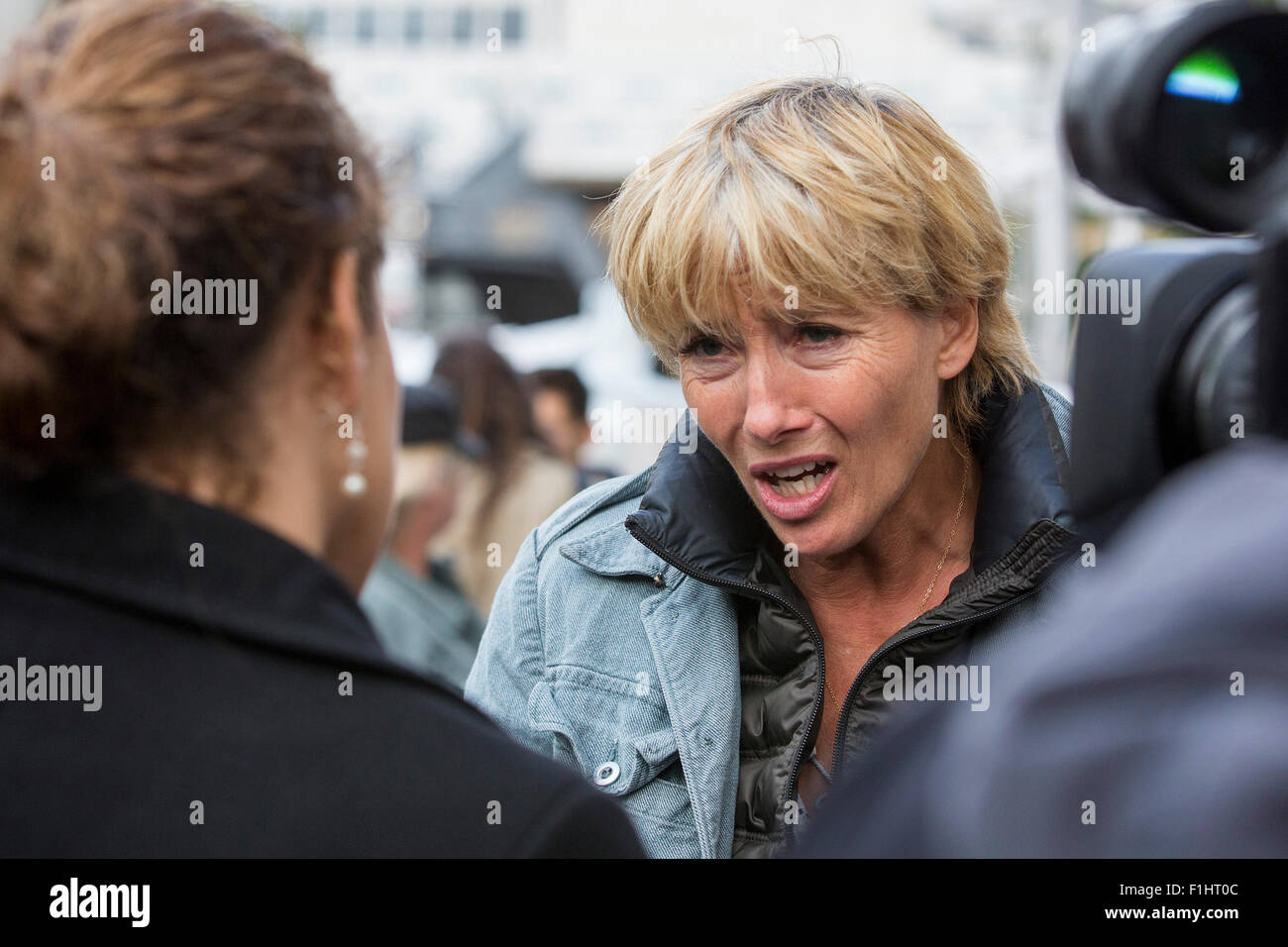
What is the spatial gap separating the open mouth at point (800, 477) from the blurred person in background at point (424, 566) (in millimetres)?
1984

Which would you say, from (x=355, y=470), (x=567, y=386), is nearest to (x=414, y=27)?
(x=567, y=386)

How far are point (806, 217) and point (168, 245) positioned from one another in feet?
3.74

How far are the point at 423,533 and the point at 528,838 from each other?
3.30 metres

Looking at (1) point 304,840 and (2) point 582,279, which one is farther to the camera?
(2) point 582,279

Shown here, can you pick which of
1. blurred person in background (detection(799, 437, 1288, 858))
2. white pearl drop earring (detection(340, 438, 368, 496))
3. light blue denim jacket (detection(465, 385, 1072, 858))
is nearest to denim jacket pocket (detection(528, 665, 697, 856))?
light blue denim jacket (detection(465, 385, 1072, 858))

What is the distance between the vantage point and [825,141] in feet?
6.86

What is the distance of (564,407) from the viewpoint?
22.1 feet

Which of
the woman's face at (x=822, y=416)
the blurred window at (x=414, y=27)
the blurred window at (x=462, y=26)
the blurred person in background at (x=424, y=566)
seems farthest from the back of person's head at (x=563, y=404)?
the blurred window at (x=414, y=27)

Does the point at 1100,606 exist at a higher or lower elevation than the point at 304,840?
higher

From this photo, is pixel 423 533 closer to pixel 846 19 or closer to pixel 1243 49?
pixel 1243 49

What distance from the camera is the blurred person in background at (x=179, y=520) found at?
1082 millimetres

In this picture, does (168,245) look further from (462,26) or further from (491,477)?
(462,26)

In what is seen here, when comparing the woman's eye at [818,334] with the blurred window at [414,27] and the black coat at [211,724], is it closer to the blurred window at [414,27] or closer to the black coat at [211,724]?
the black coat at [211,724]
